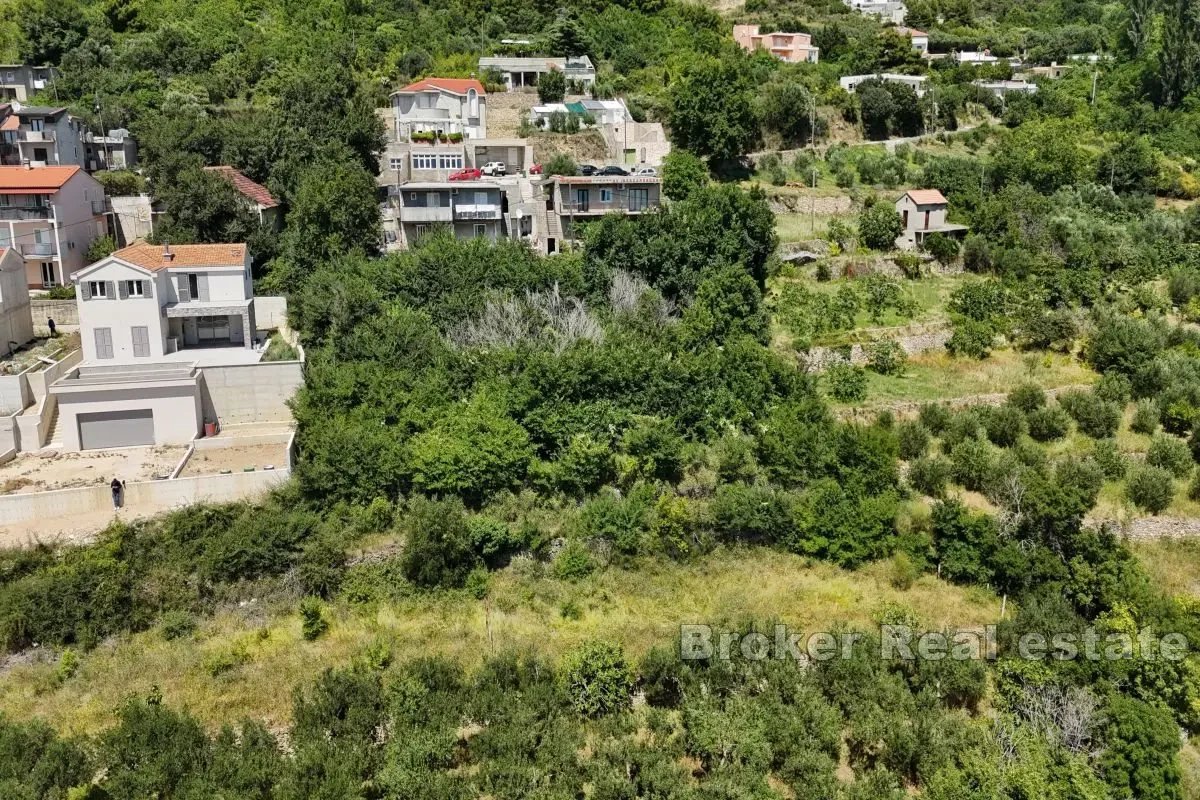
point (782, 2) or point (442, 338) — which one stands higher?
point (782, 2)

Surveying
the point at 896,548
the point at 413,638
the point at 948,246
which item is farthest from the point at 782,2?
the point at 413,638

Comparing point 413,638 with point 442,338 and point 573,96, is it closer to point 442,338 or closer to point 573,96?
point 442,338

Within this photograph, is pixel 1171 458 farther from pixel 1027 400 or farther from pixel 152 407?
pixel 152 407

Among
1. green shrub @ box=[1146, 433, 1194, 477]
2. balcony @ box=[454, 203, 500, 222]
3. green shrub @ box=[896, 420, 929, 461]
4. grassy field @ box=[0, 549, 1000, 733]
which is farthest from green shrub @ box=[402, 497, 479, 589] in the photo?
green shrub @ box=[1146, 433, 1194, 477]

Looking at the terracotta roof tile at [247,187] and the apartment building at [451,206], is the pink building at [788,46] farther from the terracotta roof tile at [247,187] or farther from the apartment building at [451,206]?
the terracotta roof tile at [247,187]

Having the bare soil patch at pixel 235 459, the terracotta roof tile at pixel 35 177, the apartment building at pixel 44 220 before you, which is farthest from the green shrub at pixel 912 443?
the terracotta roof tile at pixel 35 177

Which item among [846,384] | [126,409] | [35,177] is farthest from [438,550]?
[35,177]

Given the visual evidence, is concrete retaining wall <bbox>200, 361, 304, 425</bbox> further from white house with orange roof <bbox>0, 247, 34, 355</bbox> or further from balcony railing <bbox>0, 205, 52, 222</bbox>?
balcony railing <bbox>0, 205, 52, 222</bbox>
